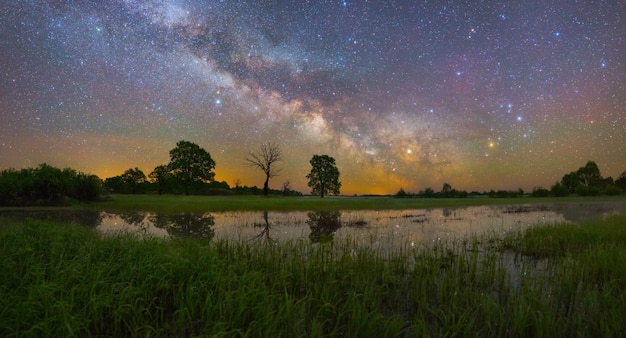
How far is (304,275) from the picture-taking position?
27.3 feet

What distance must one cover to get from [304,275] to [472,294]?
4.27 meters

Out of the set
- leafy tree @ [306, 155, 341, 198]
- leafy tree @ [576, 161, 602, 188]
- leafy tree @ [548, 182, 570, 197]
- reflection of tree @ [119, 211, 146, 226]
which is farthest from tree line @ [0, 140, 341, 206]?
leafy tree @ [576, 161, 602, 188]

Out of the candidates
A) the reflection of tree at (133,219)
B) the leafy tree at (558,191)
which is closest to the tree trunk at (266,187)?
the reflection of tree at (133,219)

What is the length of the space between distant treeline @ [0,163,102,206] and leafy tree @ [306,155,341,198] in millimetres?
56073

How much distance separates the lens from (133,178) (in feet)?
326

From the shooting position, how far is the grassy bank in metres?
5.34

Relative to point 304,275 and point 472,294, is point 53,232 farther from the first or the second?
point 472,294

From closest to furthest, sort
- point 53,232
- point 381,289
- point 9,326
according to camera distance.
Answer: point 9,326 < point 381,289 < point 53,232

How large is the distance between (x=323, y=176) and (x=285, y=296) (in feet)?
265

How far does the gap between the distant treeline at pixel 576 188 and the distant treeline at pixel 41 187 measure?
267 feet

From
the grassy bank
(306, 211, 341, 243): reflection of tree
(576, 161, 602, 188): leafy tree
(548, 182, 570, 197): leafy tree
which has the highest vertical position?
(576, 161, 602, 188): leafy tree

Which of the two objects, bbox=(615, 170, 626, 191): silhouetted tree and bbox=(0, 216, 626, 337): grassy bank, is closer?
bbox=(0, 216, 626, 337): grassy bank

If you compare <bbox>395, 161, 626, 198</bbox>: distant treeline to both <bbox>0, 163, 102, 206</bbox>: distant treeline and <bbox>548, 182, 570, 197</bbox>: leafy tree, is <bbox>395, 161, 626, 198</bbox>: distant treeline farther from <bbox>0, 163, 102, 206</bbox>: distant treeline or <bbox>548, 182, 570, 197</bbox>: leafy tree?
<bbox>0, 163, 102, 206</bbox>: distant treeline

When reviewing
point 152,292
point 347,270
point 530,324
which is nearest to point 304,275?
point 347,270
